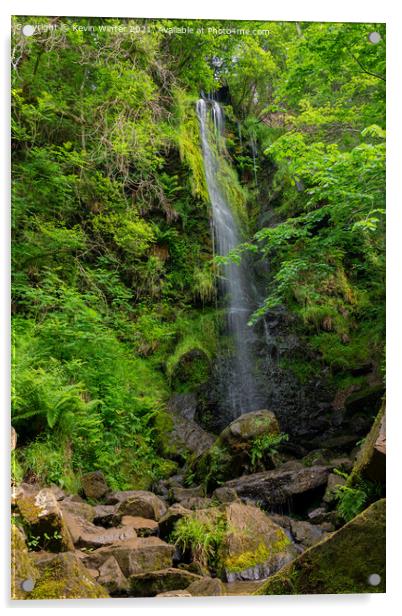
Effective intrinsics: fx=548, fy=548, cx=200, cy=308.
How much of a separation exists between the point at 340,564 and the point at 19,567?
6.84 feet

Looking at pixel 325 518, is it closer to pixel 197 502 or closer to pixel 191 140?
pixel 197 502

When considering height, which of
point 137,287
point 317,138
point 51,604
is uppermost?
point 317,138

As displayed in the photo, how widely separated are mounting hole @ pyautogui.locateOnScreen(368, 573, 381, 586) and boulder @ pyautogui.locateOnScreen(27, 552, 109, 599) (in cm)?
185

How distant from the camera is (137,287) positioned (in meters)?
4.88

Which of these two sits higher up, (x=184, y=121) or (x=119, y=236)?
(x=184, y=121)

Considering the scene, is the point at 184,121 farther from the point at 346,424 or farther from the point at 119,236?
the point at 346,424

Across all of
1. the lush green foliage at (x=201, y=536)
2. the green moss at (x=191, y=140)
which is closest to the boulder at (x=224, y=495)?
the lush green foliage at (x=201, y=536)

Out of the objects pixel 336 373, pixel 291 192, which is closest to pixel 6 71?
pixel 291 192

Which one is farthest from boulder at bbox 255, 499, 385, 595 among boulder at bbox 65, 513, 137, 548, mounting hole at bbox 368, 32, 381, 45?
mounting hole at bbox 368, 32, 381, 45

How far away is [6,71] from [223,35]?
1661mm

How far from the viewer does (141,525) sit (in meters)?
4.20

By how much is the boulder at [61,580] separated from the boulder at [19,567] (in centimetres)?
4
